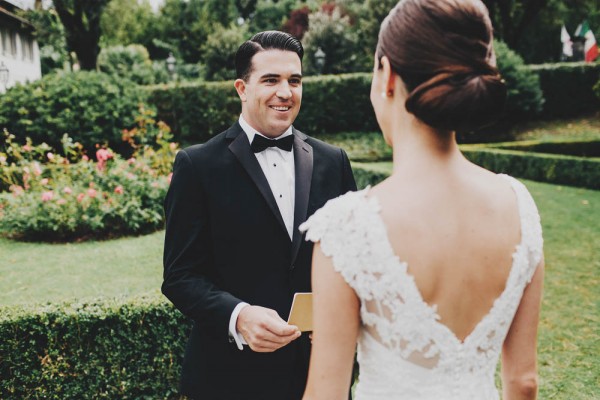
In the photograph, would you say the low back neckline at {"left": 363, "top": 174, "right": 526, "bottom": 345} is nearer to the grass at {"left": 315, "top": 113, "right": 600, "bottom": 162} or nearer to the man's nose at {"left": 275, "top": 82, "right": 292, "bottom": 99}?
the man's nose at {"left": 275, "top": 82, "right": 292, "bottom": 99}

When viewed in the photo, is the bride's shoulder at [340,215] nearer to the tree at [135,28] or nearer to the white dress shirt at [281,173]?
the white dress shirt at [281,173]

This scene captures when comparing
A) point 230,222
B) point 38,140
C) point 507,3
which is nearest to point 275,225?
point 230,222

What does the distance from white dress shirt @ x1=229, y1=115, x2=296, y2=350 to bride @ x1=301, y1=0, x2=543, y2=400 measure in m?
1.06

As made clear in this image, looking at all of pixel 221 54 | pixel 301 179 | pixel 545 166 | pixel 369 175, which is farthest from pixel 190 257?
pixel 221 54

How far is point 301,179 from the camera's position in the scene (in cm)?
249

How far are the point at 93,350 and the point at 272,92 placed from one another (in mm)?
2700

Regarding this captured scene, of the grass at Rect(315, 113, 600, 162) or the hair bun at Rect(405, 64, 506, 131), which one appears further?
the grass at Rect(315, 113, 600, 162)

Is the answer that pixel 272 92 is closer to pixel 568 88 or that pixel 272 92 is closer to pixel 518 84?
pixel 518 84

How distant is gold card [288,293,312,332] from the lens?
189 cm

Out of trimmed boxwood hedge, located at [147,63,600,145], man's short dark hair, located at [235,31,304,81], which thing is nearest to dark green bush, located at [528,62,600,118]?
trimmed boxwood hedge, located at [147,63,600,145]

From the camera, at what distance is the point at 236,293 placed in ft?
7.72

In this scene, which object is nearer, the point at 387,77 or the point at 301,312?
the point at 387,77

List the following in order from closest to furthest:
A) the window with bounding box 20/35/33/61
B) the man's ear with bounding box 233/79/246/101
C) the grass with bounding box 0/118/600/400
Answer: the man's ear with bounding box 233/79/246/101
the grass with bounding box 0/118/600/400
the window with bounding box 20/35/33/61

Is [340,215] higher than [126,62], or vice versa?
[126,62]
